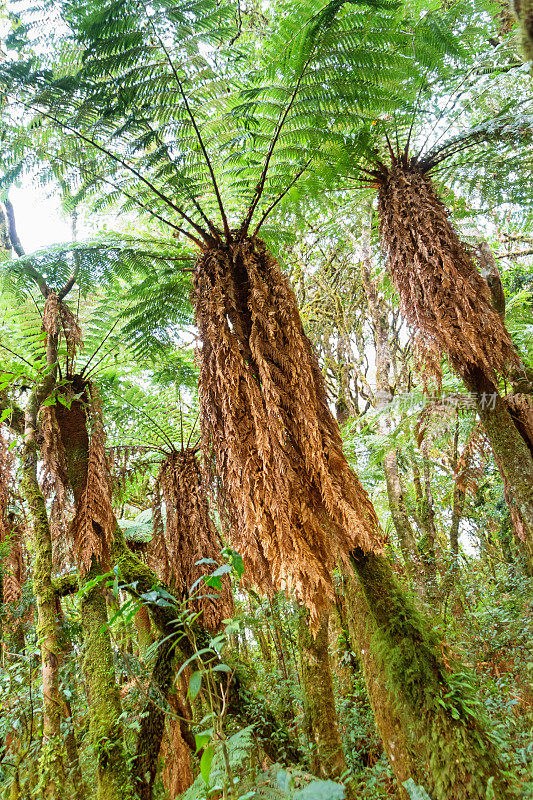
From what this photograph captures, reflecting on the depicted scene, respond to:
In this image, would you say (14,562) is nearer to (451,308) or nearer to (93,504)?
(93,504)

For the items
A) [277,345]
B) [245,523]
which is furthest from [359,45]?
[245,523]

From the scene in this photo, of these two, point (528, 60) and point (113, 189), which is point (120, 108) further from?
point (528, 60)

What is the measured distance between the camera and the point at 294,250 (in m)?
6.70

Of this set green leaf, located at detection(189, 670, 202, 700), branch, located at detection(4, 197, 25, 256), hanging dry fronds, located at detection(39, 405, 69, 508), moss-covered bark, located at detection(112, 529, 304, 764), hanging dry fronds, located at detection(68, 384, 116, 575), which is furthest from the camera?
branch, located at detection(4, 197, 25, 256)

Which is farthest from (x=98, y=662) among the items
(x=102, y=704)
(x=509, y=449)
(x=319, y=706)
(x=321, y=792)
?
(x=509, y=449)

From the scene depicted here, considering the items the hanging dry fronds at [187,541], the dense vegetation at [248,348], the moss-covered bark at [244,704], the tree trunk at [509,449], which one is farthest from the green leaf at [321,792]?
the hanging dry fronds at [187,541]

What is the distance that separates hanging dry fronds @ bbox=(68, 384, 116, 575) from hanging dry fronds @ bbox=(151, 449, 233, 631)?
65 cm

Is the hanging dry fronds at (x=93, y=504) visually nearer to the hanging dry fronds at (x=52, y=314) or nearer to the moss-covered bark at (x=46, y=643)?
the moss-covered bark at (x=46, y=643)

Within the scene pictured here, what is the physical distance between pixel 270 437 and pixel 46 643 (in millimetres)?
2174

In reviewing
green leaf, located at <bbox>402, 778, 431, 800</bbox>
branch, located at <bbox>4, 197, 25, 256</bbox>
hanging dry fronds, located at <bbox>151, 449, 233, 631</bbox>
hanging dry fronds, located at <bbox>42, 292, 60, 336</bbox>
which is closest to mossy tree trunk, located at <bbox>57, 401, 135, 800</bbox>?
hanging dry fronds, located at <bbox>42, 292, 60, 336</bbox>

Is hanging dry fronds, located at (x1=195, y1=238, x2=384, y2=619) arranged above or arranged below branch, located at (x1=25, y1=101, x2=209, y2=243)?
below

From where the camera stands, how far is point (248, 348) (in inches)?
75.4

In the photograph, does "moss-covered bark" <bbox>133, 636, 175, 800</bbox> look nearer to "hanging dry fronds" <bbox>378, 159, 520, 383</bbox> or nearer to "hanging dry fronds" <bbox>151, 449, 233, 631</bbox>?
"hanging dry fronds" <bbox>151, 449, 233, 631</bbox>

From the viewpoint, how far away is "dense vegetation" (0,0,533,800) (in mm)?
1685
